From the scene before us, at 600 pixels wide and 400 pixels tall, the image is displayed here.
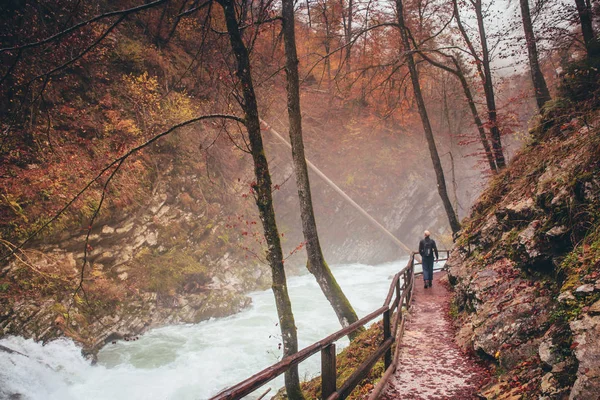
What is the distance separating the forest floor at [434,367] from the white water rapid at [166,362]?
2619 mm

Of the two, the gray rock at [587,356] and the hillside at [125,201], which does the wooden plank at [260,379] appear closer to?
the gray rock at [587,356]

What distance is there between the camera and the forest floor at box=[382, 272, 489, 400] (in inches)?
151

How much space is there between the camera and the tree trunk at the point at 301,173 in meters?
7.23

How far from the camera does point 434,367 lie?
15.1ft

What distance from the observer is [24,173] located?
820 centimetres

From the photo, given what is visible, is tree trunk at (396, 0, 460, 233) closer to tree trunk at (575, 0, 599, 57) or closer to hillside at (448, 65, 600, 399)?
tree trunk at (575, 0, 599, 57)

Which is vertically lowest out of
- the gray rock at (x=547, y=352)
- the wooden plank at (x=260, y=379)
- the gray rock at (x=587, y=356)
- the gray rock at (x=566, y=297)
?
the gray rock at (x=547, y=352)

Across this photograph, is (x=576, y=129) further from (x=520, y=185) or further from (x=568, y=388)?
(x=568, y=388)

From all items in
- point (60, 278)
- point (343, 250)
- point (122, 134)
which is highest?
point (122, 134)

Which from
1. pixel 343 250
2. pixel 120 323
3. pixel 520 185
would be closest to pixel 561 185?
pixel 520 185

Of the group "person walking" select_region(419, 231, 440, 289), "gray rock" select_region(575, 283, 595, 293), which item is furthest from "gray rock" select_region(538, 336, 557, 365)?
"person walking" select_region(419, 231, 440, 289)

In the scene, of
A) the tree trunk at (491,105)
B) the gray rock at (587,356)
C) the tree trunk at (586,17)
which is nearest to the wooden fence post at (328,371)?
the gray rock at (587,356)

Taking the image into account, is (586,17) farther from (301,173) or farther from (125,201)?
(125,201)

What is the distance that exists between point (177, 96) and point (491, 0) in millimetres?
13948
